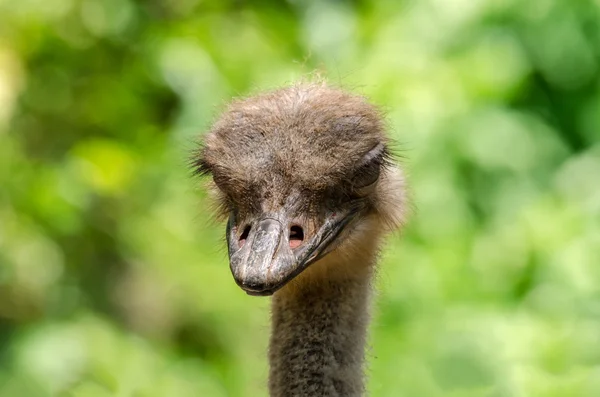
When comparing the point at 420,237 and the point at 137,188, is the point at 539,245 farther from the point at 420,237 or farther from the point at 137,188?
the point at 137,188

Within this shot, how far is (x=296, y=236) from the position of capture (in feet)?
5.65

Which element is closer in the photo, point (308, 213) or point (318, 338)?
point (308, 213)

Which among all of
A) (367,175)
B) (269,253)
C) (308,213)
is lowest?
(269,253)

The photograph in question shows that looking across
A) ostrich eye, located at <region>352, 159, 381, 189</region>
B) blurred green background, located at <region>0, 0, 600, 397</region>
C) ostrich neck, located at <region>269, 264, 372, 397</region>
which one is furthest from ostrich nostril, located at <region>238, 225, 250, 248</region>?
blurred green background, located at <region>0, 0, 600, 397</region>

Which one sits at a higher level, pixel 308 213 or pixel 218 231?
pixel 218 231

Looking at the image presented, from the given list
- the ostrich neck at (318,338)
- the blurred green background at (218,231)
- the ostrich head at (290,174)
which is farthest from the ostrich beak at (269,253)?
the blurred green background at (218,231)

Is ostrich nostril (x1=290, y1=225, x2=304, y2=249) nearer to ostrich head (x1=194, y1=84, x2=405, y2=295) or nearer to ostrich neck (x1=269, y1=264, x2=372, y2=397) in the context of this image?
ostrich head (x1=194, y1=84, x2=405, y2=295)

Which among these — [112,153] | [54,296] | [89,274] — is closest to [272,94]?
[112,153]

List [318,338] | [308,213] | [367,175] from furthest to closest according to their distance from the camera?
[318,338]
[367,175]
[308,213]

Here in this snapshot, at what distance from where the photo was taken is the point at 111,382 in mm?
3539

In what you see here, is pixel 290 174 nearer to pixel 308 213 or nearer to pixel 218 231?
pixel 308 213

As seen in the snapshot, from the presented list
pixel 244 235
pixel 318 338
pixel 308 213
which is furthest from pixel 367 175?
pixel 318 338

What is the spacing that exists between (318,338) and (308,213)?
405 mm

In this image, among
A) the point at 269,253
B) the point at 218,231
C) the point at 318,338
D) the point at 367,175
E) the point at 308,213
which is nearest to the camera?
the point at 269,253
